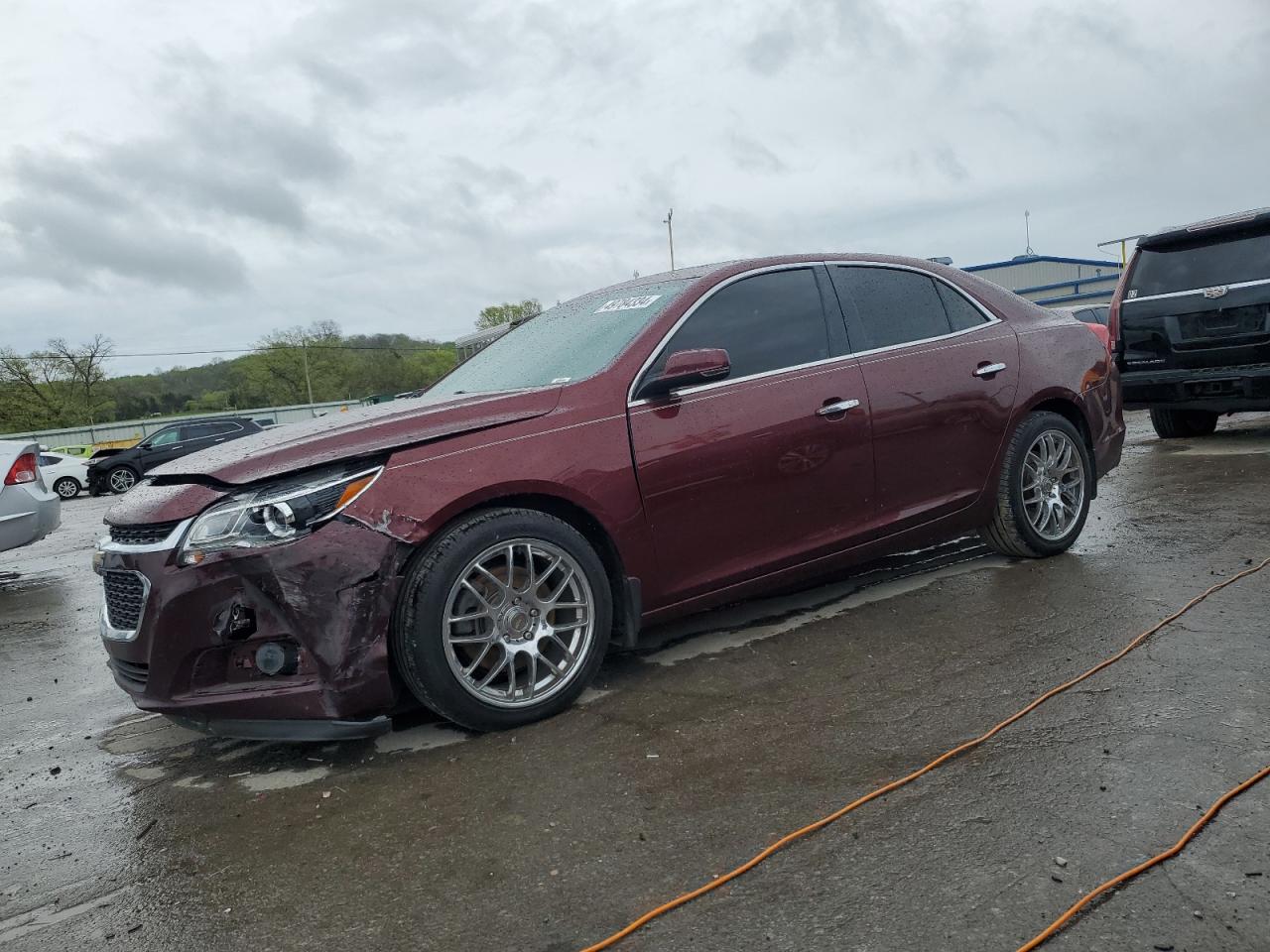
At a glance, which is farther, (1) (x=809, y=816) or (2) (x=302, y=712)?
(2) (x=302, y=712)

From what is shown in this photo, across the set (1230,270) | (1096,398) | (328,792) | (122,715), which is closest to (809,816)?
(328,792)

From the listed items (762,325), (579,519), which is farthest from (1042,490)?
(579,519)

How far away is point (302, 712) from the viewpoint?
3092 mm

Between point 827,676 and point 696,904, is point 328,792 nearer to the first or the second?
point 696,904

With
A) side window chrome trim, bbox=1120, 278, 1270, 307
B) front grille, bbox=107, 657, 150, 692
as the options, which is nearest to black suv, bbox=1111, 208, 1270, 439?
side window chrome trim, bbox=1120, 278, 1270, 307

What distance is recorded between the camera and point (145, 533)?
128 inches

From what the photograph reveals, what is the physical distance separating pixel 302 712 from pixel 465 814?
67 centimetres

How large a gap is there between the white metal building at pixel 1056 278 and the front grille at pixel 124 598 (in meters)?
32.5

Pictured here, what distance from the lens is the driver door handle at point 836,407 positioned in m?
4.12

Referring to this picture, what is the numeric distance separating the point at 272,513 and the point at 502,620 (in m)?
0.81

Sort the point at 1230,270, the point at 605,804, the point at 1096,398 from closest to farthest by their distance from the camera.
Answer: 1. the point at 605,804
2. the point at 1096,398
3. the point at 1230,270

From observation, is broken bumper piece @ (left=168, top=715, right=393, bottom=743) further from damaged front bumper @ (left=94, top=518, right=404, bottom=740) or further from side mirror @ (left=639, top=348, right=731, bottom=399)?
side mirror @ (left=639, top=348, right=731, bottom=399)

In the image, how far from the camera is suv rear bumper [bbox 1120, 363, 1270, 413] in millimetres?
7676

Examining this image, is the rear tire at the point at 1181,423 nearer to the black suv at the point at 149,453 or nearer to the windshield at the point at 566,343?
the windshield at the point at 566,343
